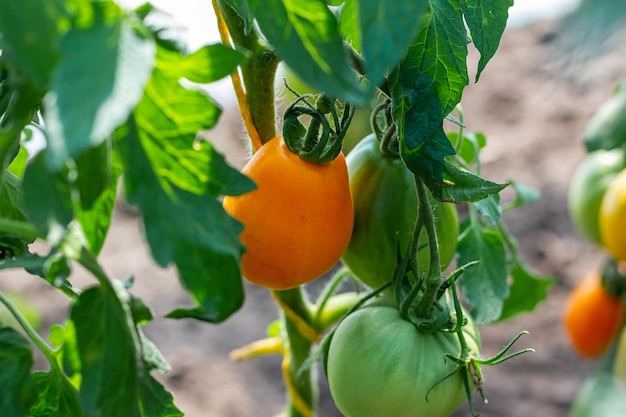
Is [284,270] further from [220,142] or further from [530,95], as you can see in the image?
[530,95]

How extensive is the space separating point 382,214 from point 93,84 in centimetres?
37

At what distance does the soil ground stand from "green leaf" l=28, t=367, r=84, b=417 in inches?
52.9

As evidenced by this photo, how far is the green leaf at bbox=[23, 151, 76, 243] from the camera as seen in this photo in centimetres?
46

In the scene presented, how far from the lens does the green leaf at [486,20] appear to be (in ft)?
2.09

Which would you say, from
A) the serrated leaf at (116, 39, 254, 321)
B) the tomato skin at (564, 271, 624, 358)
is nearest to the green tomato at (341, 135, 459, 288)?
the serrated leaf at (116, 39, 254, 321)

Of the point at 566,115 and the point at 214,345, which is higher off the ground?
the point at 566,115

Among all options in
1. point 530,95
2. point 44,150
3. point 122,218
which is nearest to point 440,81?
point 44,150

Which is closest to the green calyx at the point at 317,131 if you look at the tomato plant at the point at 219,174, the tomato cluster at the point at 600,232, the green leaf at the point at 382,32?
the tomato plant at the point at 219,174

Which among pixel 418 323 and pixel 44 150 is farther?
pixel 418 323

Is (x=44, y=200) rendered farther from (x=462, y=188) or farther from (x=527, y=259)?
(x=527, y=259)

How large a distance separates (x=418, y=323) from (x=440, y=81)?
19 centimetres

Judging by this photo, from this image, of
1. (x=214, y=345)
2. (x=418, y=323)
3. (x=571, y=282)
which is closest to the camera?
(x=418, y=323)

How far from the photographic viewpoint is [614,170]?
156 centimetres

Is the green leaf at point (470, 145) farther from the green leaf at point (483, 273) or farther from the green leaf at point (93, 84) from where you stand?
the green leaf at point (93, 84)
